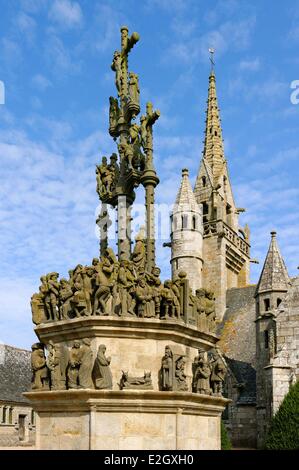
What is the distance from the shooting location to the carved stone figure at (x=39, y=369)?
11.7 metres

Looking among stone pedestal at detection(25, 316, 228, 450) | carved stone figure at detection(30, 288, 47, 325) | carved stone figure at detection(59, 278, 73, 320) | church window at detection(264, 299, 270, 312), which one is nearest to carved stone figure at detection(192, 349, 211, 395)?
stone pedestal at detection(25, 316, 228, 450)

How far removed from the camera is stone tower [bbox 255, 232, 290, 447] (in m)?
33.1

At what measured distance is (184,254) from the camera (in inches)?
1861

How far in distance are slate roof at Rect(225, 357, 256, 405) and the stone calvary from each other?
86.6 feet

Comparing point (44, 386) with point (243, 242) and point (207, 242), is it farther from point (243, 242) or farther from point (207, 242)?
point (243, 242)

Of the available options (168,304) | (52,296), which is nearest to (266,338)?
(168,304)

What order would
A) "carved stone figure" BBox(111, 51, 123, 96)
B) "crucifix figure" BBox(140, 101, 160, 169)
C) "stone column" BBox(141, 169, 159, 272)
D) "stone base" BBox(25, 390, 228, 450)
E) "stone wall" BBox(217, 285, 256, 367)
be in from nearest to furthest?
1. "stone base" BBox(25, 390, 228, 450)
2. "stone column" BBox(141, 169, 159, 272)
3. "crucifix figure" BBox(140, 101, 160, 169)
4. "carved stone figure" BBox(111, 51, 123, 96)
5. "stone wall" BBox(217, 285, 256, 367)

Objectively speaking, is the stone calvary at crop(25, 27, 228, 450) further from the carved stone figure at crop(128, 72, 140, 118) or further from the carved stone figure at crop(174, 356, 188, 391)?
the carved stone figure at crop(128, 72, 140, 118)

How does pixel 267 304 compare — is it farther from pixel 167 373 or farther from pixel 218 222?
pixel 167 373

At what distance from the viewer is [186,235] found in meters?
47.9

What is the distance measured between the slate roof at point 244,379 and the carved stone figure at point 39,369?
27.6 meters

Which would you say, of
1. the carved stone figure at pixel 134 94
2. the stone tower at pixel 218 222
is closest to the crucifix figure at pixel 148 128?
the carved stone figure at pixel 134 94
